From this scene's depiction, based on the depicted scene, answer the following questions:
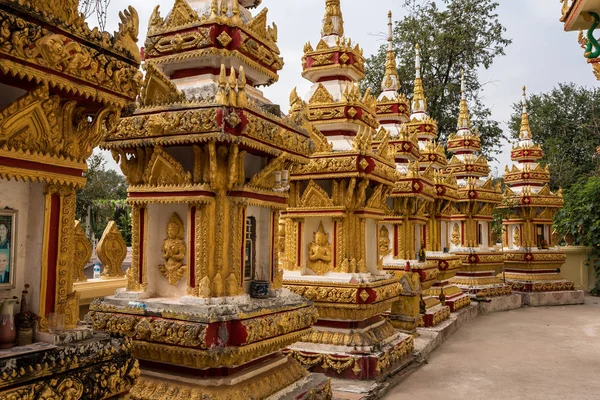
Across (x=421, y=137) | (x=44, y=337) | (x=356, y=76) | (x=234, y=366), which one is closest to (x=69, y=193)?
(x=44, y=337)

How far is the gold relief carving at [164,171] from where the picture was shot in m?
6.32

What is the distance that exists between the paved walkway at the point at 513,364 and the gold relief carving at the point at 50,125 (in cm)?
656

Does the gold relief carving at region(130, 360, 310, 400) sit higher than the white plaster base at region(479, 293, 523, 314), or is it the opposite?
the gold relief carving at region(130, 360, 310, 400)

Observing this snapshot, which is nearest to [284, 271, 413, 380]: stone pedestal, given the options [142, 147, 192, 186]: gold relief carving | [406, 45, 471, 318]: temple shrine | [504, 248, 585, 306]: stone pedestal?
[142, 147, 192, 186]: gold relief carving

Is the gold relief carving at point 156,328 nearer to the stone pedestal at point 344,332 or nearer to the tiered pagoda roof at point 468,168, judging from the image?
the stone pedestal at point 344,332

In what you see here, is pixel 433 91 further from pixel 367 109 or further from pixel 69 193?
pixel 69 193

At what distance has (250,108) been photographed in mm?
6156

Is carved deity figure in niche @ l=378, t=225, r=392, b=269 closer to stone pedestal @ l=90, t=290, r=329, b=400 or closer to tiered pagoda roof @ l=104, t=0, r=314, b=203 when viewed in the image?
tiered pagoda roof @ l=104, t=0, r=314, b=203

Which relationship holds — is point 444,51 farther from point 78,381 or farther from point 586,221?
point 78,381

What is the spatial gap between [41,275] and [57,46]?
1.68 m

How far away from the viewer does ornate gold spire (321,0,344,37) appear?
10.9m

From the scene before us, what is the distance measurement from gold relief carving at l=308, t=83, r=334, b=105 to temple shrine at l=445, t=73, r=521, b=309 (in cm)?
1195

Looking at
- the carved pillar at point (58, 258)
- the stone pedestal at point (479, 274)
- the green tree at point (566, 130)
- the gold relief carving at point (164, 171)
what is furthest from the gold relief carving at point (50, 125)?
the green tree at point (566, 130)

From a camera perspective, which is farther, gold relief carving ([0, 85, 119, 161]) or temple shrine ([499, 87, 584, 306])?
temple shrine ([499, 87, 584, 306])
